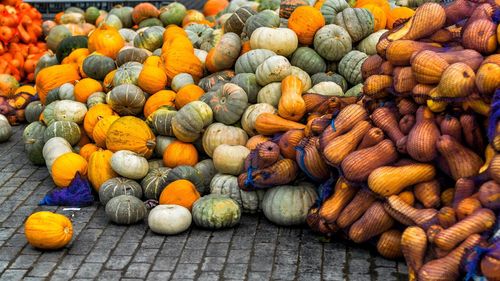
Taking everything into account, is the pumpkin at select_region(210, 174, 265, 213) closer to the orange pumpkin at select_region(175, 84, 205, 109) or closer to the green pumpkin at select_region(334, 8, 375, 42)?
the orange pumpkin at select_region(175, 84, 205, 109)

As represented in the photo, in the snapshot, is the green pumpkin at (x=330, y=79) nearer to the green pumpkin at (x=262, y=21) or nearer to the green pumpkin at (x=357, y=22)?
the green pumpkin at (x=357, y=22)

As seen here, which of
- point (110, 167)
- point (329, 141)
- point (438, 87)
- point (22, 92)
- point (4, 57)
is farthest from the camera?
point (4, 57)

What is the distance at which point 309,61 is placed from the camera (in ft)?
29.2

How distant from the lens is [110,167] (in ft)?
27.3

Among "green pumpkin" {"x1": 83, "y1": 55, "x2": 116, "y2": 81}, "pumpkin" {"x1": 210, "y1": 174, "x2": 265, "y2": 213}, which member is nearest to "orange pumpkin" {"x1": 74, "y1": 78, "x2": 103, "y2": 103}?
"green pumpkin" {"x1": 83, "y1": 55, "x2": 116, "y2": 81}

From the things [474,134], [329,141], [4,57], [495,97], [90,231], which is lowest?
[4,57]

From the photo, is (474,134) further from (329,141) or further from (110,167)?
(110,167)

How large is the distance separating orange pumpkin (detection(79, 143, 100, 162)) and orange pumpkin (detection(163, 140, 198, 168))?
84 cm

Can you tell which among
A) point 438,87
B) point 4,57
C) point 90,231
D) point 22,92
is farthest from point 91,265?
point 4,57

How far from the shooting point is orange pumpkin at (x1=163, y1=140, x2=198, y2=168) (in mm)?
8414

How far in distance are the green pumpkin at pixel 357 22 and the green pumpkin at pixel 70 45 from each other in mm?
3961

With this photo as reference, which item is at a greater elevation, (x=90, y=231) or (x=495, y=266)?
(x=495, y=266)

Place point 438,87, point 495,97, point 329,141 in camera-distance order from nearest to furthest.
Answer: point 495,97 → point 438,87 → point 329,141

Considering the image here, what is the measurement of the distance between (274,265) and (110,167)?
235 centimetres
